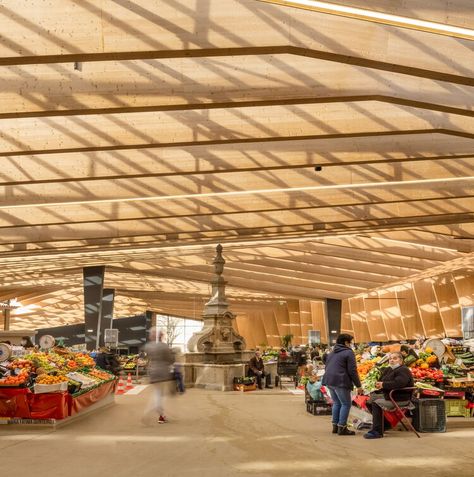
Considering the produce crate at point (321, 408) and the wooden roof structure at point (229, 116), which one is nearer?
the wooden roof structure at point (229, 116)

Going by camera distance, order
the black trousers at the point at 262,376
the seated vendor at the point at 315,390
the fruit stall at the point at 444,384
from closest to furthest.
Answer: the fruit stall at the point at 444,384 < the seated vendor at the point at 315,390 < the black trousers at the point at 262,376

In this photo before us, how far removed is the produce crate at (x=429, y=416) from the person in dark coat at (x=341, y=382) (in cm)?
101

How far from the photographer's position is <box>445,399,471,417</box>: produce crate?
10289mm

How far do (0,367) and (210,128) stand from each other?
18.2 feet

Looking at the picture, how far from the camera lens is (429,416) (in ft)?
30.4

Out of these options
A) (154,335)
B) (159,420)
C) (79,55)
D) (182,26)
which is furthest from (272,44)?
(159,420)

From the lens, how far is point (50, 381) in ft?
35.0

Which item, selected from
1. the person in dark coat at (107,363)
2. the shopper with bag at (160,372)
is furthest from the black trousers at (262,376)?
the shopper with bag at (160,372)

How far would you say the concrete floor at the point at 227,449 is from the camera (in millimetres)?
6578

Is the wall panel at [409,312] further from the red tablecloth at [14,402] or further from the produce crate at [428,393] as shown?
the red tablecloth at [14,402]

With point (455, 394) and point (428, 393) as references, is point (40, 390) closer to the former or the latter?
point (428, 393)

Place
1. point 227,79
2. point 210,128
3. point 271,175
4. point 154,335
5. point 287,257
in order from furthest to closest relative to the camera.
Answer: point 287,257 < point 271,175 < point 210,128 < point 154,335 < point 227,79

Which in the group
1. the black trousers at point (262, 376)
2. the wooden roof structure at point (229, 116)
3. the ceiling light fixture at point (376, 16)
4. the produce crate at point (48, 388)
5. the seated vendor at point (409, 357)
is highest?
the wooden roof structure at point (229, 116)

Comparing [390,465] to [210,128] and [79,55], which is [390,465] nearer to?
[79,55]
